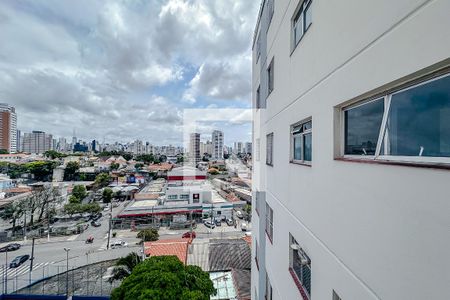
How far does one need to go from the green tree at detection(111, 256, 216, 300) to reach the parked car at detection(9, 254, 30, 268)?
13.2m

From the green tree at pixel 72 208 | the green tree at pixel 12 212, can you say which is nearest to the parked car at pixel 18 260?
the green tree at pixel 72 208

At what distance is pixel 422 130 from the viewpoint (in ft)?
3.05

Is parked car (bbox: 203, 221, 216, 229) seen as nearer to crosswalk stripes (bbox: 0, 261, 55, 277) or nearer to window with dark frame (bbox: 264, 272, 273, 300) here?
crosswalk stripes (bbox: 0, 261, 55, 277)

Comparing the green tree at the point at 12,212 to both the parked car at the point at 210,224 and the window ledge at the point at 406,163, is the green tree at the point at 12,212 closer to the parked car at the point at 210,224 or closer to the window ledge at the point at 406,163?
the parked car at the point at 210,224

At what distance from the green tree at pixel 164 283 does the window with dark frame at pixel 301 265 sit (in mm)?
4397

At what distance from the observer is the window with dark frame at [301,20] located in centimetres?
216

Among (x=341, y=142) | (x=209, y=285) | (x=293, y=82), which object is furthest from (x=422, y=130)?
(x=209, y=285)

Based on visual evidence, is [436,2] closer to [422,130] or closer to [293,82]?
[422,130]

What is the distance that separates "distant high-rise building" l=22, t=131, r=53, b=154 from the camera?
7669 centimetres

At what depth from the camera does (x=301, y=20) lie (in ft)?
7.77

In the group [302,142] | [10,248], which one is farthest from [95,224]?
[302,142]

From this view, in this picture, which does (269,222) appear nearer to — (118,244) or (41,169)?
(118,244)

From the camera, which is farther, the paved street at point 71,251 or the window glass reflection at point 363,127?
the paved street at point 71,251

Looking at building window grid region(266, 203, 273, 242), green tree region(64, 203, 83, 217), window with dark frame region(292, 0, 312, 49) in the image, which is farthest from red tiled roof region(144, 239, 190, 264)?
green tree region(64, 203, 83, 217)
